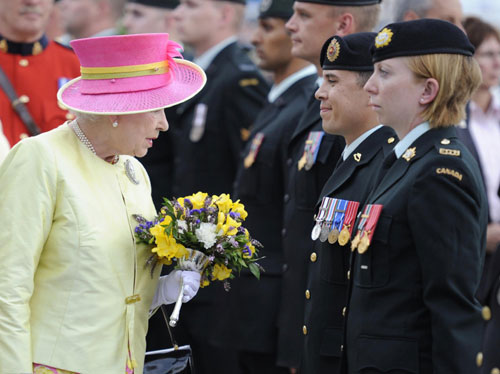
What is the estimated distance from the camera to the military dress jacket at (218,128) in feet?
23.9

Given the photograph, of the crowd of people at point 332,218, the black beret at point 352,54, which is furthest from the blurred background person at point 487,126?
the crowd of people at point 332,218

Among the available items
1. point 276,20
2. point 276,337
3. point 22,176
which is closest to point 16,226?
point 22,176

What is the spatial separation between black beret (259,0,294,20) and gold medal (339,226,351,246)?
3.21 meters

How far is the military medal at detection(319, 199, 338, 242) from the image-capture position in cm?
435

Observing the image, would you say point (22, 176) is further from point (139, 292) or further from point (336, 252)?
point (336, 252)

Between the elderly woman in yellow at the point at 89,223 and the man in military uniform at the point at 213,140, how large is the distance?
9.54 ft

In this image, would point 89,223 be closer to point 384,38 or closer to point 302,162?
point 384,38

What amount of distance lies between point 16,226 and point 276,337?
281 cm

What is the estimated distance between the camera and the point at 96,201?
3850 millimetres

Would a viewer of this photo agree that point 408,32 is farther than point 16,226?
Yes

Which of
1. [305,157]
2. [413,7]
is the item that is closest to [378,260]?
[305,157]

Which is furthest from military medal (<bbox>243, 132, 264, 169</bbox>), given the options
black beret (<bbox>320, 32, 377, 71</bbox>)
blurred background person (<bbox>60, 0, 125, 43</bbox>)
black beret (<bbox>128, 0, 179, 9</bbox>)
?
blurred background person (<bbox>60, 0, 125, 43</bbox>)

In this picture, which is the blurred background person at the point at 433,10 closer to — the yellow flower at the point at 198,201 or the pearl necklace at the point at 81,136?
the yellow flower at the point at 198,201

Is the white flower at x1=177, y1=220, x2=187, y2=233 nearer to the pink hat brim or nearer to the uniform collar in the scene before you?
the pink hat brim
